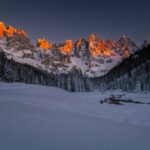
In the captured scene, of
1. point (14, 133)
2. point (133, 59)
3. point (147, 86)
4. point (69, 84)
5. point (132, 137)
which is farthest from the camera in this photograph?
point (133, 59)

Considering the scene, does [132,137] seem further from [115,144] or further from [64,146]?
[64,146]

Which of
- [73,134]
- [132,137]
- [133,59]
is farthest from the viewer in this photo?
[133,59]

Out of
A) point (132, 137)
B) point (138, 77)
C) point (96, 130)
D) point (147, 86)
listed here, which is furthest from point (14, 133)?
point (138, 77)

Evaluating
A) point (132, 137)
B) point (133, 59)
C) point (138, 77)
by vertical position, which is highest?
point (133, 59)

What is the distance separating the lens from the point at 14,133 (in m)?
8.00

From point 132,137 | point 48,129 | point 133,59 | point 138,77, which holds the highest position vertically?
point 133,59

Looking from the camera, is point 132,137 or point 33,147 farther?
point 132,137

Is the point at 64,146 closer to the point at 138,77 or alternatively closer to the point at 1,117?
the point at 1,117

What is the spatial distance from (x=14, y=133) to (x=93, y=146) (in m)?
3.50

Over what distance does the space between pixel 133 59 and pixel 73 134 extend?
167305 mm

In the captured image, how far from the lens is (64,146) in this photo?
743 cm

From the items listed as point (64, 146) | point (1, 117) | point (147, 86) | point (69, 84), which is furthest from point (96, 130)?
point (69, 84)

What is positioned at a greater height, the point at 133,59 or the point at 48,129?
the point at 133,59

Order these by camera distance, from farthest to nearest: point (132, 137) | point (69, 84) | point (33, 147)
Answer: point (69, 84) → point (132, 137) → point (33, 147)
